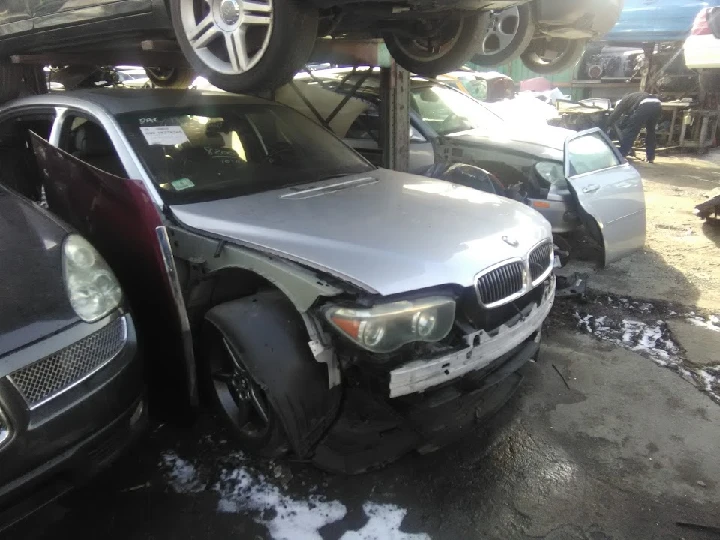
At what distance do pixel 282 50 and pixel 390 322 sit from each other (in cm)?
167

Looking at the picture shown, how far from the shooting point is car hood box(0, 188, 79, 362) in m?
1.90

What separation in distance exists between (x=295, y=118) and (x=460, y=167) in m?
1.60

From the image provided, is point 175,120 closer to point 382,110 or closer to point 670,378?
point 382,110

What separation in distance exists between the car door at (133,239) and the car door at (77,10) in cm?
94

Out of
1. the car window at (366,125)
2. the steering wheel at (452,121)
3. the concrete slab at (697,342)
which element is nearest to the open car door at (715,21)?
the steering wheel at (452,121)

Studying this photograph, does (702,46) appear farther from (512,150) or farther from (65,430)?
(65,430)

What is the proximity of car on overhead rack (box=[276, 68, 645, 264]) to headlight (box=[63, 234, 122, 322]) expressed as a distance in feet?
10.4

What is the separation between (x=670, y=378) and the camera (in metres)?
3.41

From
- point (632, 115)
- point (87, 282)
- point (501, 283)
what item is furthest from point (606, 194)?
point (632, 115)

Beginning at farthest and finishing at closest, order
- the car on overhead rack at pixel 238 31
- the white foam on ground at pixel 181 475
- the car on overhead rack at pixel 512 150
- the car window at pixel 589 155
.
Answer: the car window at pixel 589 155, the car on overhead rack at pixel 512 150, the car on overhead rack at pixel 238 31, the white foam on ground at pixel 181 475

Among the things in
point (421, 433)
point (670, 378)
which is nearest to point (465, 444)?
point (421, 433)

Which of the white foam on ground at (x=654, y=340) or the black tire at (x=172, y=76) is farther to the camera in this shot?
the black tire at (x=172, y=76)

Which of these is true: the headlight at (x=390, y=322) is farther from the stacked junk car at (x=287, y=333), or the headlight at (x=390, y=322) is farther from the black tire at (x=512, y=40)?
the black tire at (x=512, y=40)

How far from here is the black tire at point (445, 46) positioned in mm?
3881
